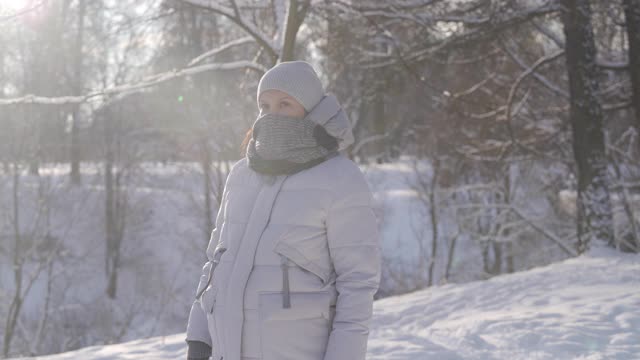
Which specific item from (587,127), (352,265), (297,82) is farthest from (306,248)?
(587,127)

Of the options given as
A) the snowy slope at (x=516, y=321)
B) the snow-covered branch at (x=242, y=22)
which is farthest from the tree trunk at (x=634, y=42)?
the snow-covered branch at (x=242, y=22)

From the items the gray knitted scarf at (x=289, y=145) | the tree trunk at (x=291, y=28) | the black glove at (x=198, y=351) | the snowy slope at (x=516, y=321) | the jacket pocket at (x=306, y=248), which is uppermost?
the tree trunk at (x=291, y=28)

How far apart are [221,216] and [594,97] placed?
7.00 metres

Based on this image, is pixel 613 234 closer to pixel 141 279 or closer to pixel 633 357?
pixel 633 357

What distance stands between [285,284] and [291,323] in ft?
0.39

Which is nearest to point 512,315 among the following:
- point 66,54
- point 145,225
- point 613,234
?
point 613,234

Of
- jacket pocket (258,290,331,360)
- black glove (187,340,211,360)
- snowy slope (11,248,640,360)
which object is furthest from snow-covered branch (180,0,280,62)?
jacket pocket (258,290,331,360)

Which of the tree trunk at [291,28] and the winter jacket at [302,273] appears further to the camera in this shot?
the tree trunk at [291,28]

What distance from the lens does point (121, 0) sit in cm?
618

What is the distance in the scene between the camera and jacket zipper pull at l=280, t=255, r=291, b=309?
184cm

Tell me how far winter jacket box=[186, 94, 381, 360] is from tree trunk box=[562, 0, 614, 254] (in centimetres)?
676

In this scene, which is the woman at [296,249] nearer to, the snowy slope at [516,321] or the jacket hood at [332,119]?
the jacket hood at [332,119]

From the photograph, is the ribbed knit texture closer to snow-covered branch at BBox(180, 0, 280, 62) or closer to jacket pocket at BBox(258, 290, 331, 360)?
jacket pocket at BBox(258, 290, 331, 360)

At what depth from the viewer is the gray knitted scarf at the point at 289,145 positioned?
196 cm
